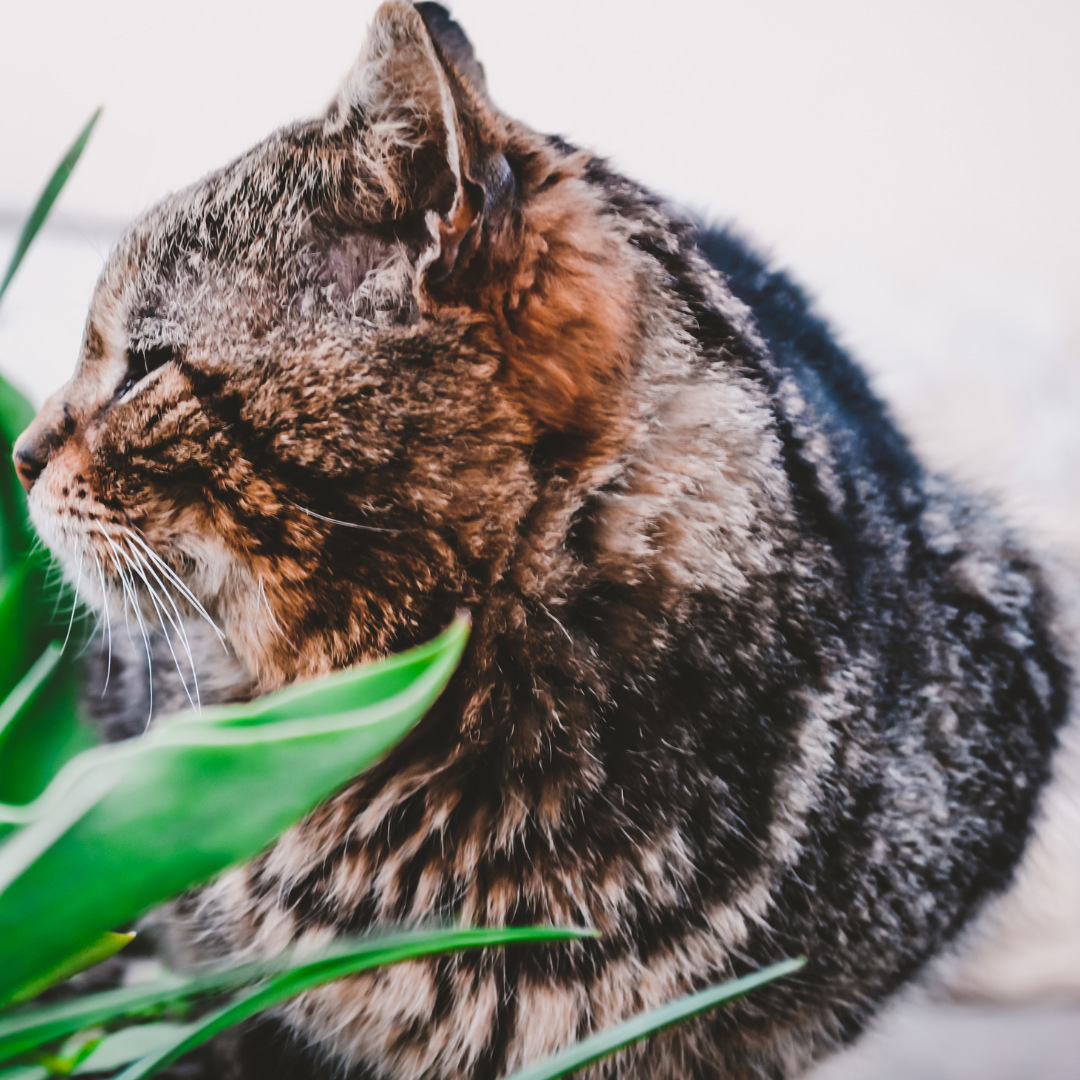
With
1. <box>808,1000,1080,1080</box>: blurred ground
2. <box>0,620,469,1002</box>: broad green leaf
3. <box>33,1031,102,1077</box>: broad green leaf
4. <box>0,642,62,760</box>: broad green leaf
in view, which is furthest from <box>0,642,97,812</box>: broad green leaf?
<box>808,1000,1080,1080</box>: blurred ground

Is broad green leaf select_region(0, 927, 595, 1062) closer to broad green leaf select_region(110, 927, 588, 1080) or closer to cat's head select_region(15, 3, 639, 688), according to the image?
broad green leaf select_region(110, 927, 588, 1080)

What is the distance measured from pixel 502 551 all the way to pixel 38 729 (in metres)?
0.28

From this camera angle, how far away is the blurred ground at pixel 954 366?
2.62 feet

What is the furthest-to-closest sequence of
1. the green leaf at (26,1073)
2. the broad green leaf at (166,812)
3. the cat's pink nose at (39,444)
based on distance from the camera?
the cat's pink nose at (39,444)
the green leaf at (26,1073)
the broad green leaf at (166,812)

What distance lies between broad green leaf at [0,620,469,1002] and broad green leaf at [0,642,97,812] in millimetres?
237

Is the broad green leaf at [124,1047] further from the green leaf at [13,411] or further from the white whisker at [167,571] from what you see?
the green leaf at [13,411]

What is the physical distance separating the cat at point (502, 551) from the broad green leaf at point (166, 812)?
0.93ft

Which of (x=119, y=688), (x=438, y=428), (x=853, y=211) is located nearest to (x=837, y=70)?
(x=853, y=211)

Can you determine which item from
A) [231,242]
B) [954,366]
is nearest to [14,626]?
[231,242]

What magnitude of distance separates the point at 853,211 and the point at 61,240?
86 cm

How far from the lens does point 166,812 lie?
0.22 meters

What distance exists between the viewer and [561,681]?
0.52 m

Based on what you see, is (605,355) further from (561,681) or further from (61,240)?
(61,240)

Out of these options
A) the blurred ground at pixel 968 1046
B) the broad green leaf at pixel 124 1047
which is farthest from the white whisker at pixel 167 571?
the blurred ground at pixel 968 1046
